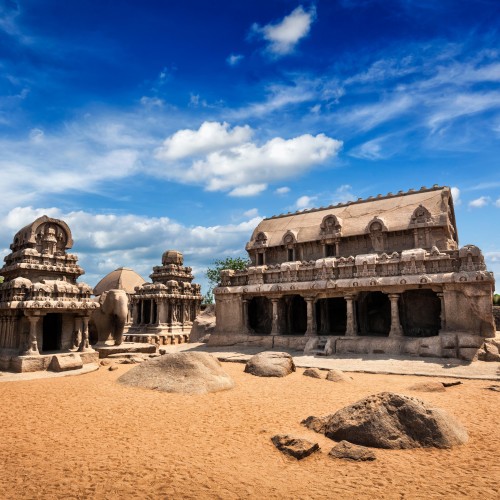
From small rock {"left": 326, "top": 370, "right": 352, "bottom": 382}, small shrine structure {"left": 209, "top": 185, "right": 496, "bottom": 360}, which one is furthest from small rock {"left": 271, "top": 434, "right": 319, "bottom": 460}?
small shrine structure {"left": 209, "top": 185, "right": 496, "bottom": 360}

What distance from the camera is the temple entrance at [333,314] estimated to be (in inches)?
1033

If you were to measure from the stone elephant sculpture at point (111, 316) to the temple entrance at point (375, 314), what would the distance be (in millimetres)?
14035

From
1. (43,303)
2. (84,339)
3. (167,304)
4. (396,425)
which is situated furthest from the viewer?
Result: (167,304)

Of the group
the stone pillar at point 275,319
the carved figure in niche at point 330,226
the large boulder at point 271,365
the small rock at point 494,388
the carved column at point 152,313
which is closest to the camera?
the small rock at point 494,388

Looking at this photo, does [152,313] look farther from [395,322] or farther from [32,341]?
[395,322]

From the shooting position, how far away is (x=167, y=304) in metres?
36.8

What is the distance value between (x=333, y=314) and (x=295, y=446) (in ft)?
68.7

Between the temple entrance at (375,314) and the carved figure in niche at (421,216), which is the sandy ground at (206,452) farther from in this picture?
the carved figure in niche at (421,216)

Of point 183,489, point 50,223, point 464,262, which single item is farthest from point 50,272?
point 464,262

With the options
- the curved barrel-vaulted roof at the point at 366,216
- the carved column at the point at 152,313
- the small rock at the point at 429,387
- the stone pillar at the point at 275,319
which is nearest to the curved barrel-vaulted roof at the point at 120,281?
the carved column at the point at 152,313

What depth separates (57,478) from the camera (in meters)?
A: 6.55

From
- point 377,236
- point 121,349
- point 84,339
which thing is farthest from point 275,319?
point 84,339

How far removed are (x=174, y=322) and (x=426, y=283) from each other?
77.4 ft

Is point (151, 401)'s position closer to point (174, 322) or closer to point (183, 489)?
point (183, 489)
